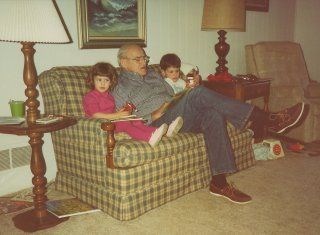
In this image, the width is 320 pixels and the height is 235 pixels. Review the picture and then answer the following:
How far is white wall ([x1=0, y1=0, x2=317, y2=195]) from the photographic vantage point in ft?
9.70

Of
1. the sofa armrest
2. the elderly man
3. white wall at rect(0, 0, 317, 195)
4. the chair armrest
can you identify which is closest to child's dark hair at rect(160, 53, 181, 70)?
the elderly man

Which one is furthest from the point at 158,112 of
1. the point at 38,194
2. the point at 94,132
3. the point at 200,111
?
the point at 38,194

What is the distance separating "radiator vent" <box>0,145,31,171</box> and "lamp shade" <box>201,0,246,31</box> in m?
2.30

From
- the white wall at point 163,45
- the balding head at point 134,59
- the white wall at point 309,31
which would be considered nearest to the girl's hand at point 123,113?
the balding head at point 134,59

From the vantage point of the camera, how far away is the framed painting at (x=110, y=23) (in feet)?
10.7

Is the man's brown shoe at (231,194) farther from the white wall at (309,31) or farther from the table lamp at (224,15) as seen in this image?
the white wall at (309,31)

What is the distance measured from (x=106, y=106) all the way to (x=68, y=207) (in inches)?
31.2

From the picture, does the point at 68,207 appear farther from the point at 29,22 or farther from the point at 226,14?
the point at 226,14

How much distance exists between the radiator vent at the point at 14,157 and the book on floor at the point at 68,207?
51cm

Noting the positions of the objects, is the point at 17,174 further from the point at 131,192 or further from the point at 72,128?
the point at 131,192

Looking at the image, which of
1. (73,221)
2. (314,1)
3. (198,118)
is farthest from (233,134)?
(314,1)

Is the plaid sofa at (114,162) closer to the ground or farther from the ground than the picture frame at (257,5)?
closer to the ground

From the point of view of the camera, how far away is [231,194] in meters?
2.82

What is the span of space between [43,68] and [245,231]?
2.06 m
